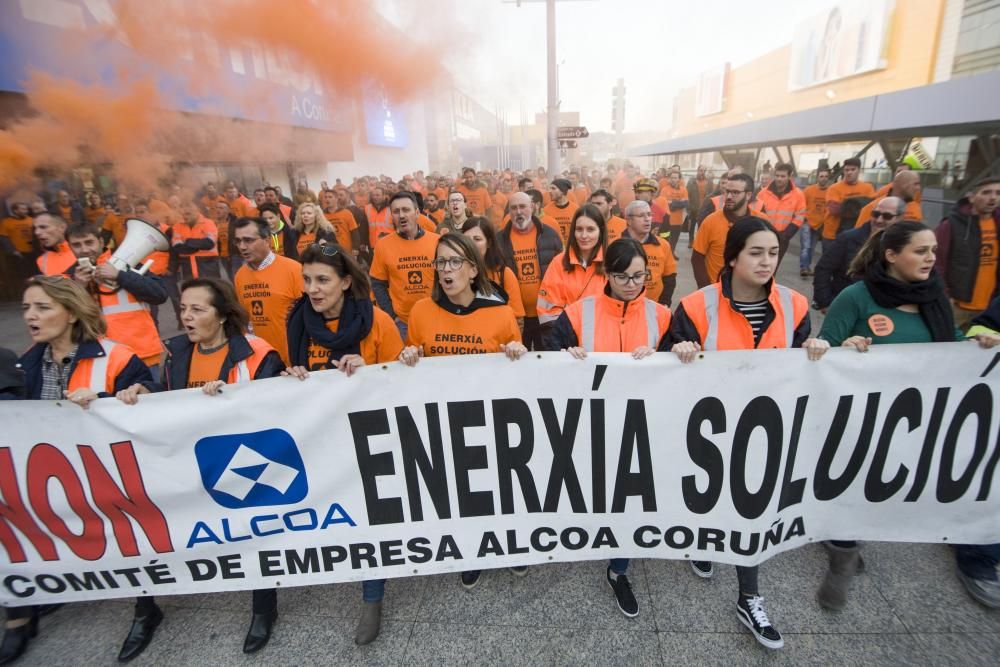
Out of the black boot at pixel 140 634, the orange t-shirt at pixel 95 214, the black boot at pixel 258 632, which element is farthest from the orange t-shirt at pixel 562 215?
the orange t-shirt at pixel 95 214

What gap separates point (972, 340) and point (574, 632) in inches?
82.7

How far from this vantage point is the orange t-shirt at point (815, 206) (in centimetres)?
884

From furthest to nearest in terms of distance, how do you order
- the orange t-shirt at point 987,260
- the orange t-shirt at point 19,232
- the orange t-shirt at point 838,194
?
the orange t-shirt at point 19,232, the orange t-shirt at point 838,194, the orange t-shirt at point 987,260

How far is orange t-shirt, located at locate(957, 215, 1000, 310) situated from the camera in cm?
344

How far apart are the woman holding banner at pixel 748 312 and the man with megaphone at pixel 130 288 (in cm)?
336

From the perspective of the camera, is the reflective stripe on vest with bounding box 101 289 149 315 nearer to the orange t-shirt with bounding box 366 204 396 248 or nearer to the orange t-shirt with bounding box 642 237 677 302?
the orange t-shirt with bounding box 642 237 677 302

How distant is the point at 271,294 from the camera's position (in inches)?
145

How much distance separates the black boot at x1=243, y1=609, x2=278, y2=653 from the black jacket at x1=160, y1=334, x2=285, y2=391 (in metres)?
1.10

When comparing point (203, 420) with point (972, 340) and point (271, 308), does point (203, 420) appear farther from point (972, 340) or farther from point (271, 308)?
point (972, 340)

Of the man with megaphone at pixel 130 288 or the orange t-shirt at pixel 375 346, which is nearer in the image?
the orange t-shirt at pixel 375 346

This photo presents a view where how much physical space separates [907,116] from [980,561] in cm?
989

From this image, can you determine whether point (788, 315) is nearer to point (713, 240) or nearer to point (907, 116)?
point (713, 240)

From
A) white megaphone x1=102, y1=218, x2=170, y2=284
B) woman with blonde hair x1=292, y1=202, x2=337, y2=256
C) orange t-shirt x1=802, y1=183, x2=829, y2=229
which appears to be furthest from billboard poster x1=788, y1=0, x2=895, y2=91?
white megaphone x1=102, y1=218, x2=170, y2=284

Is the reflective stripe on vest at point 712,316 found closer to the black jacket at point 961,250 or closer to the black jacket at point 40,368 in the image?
the black jacket at point 961,250
